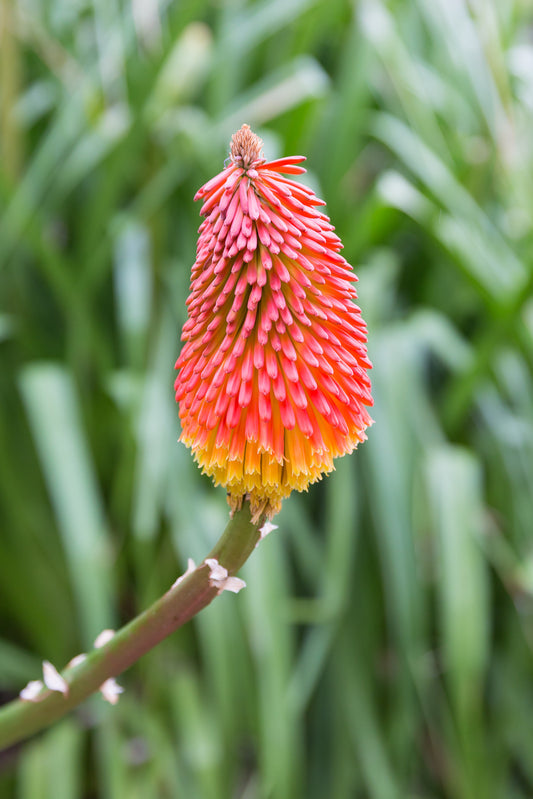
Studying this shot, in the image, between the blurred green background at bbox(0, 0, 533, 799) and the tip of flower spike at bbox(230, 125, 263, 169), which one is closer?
the tip of flower spike at bbox(230, 125, 263, 169)

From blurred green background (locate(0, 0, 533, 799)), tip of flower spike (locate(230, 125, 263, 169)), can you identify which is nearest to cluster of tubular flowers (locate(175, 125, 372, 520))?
tip of flower spike (locate(230, 125, 263, 169))

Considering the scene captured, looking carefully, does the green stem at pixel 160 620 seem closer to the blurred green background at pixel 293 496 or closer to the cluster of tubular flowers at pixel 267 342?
the cluster of tubular flowers at pixel 267 342

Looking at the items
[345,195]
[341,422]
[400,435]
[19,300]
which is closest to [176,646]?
[400,435]

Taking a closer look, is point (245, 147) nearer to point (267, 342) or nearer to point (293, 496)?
point (267, 342)

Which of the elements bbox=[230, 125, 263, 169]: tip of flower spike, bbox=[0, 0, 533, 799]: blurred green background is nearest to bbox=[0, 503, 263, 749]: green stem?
bbox=[230, 125, 263, 169]: tip of flower spike

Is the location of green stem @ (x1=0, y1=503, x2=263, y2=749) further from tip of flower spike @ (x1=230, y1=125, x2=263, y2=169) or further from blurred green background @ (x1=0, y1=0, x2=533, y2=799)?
blurred green background @ (x1=0, y1=0, x2=533, y2=799)

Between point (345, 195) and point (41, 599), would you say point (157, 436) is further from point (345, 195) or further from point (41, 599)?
point (345, 195)

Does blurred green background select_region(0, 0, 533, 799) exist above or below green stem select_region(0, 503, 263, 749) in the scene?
above

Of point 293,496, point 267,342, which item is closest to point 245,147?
point 267,342

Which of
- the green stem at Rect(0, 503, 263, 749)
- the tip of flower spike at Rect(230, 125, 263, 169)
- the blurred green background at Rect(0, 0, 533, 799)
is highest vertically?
the blurred green background at Rect(0, 0, 533, 799)
